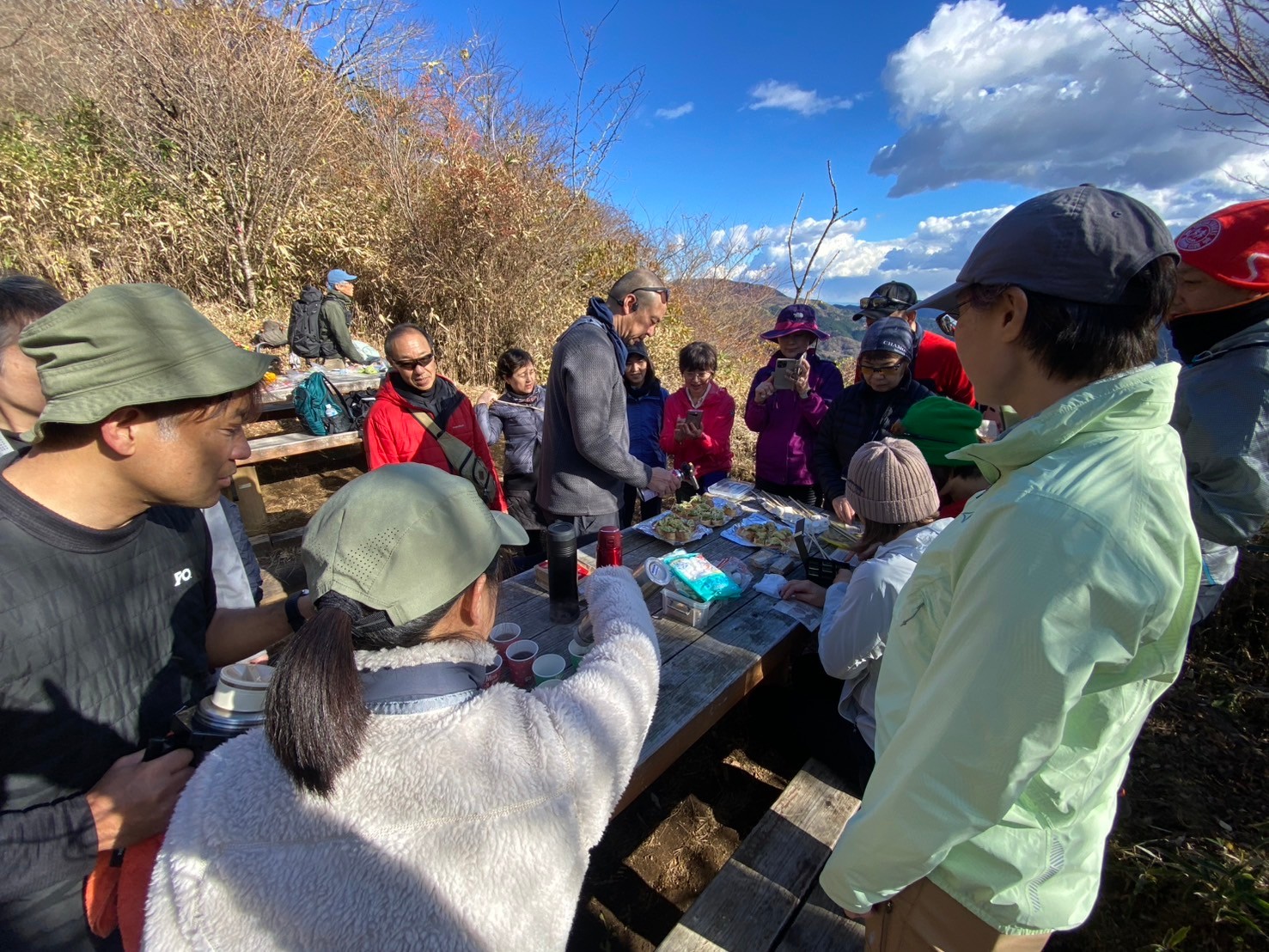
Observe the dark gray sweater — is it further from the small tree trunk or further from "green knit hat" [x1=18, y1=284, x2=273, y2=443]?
the small tree trunk

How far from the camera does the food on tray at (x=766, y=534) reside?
9.23 feet

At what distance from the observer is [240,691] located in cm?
112

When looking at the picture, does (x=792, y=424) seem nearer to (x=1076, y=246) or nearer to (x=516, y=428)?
(x=516, y=428)

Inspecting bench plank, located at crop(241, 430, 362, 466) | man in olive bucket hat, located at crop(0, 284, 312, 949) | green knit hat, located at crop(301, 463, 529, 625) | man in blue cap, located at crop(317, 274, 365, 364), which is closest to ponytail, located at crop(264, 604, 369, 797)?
green knit hat, located at crop(301, 463, 529, 625)

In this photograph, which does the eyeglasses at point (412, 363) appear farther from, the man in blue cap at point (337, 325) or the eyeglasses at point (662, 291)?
the man in blue cap at point (337, 325)

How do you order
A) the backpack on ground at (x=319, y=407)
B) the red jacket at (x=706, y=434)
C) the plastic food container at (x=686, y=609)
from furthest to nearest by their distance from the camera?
1. the backpack on ground at (x=319, y=407)
2. the red jacket at (x=706, y=434)
3. the plastic food container at (x=686, y=609)

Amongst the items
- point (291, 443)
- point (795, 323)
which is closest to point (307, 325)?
point (291, 443)

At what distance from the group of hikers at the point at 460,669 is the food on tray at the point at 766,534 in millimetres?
1556

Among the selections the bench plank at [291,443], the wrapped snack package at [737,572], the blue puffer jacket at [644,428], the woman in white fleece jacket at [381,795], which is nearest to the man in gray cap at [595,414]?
the wrapped snack package at [737,572]

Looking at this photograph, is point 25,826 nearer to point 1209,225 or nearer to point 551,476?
point 551,476

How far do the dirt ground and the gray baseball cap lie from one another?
1945 mm

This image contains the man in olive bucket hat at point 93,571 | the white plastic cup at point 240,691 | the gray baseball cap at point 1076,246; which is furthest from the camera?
the white plastic cup at point 240,691

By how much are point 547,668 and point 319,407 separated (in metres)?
4.80

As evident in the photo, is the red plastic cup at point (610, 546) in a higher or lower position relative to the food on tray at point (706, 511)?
higher
